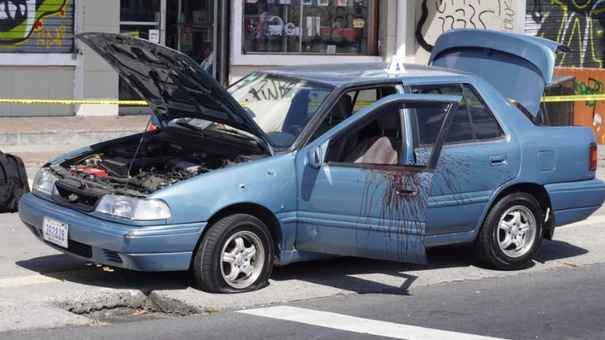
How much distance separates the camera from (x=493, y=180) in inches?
342

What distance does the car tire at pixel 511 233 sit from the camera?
879 centimetres

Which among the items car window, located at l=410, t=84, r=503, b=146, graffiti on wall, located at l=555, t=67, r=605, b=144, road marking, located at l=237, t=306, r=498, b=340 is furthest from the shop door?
road marking, located at l=237, t=306, r=498, b=340

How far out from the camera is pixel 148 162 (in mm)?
8430

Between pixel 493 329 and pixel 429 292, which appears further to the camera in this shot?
pixel 429 292

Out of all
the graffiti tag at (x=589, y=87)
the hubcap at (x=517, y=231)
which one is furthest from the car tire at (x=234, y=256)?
the graffiti tag at (x=589, y=87)

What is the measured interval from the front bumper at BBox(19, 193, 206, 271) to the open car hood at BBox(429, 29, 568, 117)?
3417 millimetres

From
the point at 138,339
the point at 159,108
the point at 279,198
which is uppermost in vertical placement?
the point at 159,108

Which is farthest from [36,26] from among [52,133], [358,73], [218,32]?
[358,73]

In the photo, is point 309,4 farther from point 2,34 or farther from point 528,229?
point 528,229

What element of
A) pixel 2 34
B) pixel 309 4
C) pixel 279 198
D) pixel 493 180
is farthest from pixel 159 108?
pixel 309 4

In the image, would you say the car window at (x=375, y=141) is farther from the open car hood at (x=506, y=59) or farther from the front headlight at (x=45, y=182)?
the front headlight at (x=45, y=182)

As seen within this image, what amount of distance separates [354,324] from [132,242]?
1.58m

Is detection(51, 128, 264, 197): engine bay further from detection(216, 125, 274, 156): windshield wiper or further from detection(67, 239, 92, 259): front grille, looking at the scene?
detection(67, 239, 92, 259): front grille

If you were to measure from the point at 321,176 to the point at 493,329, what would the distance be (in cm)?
169
